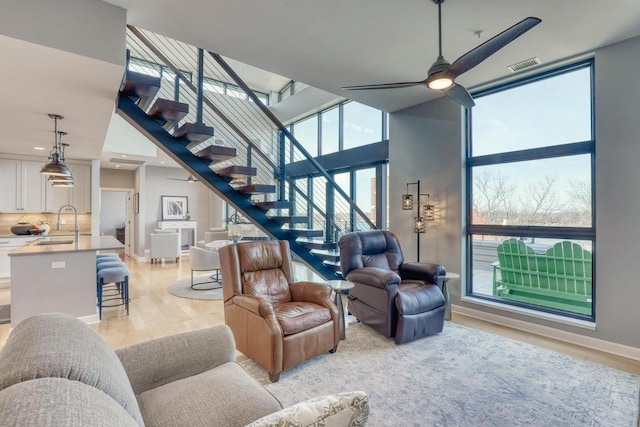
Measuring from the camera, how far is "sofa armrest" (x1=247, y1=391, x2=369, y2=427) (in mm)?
709

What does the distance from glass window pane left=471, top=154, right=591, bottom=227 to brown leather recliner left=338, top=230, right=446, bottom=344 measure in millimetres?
1249

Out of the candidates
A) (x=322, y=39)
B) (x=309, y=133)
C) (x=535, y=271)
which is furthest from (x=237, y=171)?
(x=309, y=133)

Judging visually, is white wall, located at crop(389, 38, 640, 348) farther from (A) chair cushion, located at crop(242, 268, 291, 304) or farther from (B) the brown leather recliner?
(A) chair cushion, located at crop(242, 268, 291, 304)

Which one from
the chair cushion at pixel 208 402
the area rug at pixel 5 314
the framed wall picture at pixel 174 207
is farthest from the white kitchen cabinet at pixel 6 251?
the chair cushion at pixel 208 402

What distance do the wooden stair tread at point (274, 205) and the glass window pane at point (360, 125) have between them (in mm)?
2767

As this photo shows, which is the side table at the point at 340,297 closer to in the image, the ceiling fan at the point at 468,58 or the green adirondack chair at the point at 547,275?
the ceiling fan at the point at 468,58

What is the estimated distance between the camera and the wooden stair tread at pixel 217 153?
3.61 meters

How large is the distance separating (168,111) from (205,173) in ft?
2.63

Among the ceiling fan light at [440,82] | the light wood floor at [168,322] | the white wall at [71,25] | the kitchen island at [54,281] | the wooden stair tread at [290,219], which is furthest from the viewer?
the wooden stair tread at [290,219]

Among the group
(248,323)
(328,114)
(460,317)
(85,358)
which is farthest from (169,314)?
(328,114)

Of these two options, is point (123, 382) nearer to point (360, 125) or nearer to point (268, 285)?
point (268, 285)

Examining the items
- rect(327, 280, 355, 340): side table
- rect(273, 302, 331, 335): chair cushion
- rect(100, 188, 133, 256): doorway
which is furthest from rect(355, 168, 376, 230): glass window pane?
rect(100, 188, 133, 256): doorway

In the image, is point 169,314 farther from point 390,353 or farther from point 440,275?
point 440,275

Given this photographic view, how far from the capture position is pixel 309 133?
7965 millimetres
